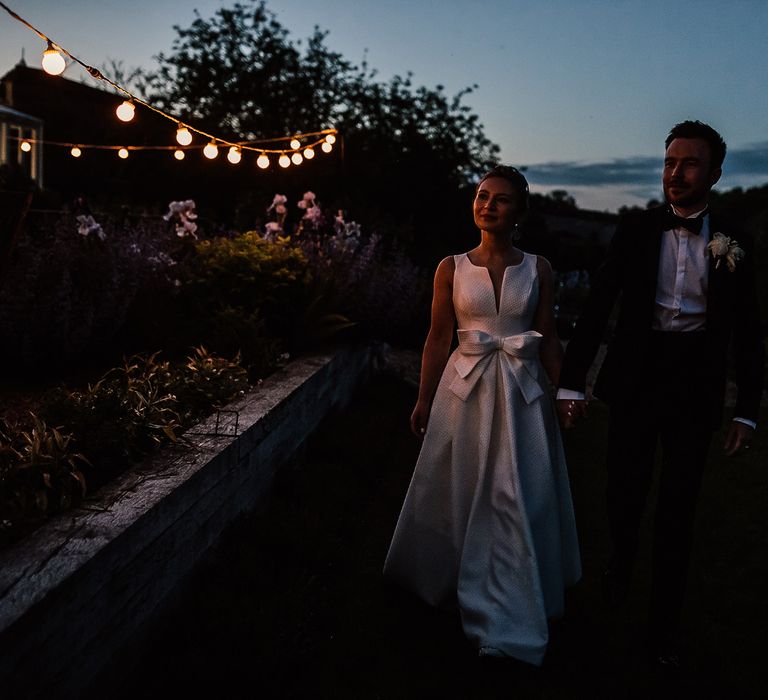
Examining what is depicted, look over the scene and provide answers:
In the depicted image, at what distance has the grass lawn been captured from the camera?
10.2ft

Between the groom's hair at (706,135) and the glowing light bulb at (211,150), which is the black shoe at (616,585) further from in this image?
the glowing light bulb at (211,150)

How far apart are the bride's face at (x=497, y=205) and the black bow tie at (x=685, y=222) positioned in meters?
0.69

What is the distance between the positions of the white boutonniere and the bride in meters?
0.78

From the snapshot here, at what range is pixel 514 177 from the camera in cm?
381

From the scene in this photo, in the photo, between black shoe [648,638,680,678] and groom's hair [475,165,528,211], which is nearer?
black shoe [648,638,680,678]

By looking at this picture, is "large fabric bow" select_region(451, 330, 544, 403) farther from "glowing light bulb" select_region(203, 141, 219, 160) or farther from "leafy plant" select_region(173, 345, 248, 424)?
"glowing light bulb" select_region(203, 141, 219, 160)

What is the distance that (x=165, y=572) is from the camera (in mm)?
3168

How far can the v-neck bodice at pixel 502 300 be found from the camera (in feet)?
12.4

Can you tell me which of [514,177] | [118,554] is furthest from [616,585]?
[118,554]

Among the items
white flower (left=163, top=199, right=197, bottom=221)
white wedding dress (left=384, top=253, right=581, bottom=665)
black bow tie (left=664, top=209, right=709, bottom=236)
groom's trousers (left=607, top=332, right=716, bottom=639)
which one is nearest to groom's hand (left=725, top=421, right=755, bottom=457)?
groom's trousers (left=607, top=332, right=716, bottom=639)

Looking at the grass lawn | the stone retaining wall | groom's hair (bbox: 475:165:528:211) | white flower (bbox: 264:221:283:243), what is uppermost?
groom's hair (bbox: 475:165:528:211)

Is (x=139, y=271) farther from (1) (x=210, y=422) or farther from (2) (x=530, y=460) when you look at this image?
(2) (x=530, y=460)

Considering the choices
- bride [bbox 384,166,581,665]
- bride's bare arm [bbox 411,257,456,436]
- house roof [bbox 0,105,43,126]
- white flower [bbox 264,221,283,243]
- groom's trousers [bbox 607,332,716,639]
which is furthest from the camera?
house roof [bbox 0,105,43,126]

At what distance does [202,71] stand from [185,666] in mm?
31568
